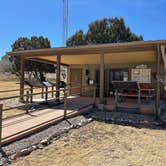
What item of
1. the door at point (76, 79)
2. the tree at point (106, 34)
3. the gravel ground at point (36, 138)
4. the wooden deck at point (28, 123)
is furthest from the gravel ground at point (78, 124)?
the tree at point (106, 34)

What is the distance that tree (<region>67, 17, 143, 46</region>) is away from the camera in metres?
30.7

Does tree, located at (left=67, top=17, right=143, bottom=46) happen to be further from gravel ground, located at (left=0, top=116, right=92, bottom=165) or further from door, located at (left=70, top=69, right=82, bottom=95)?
gravel ground, located at (left=0, top=116, right=92, bottom=165)

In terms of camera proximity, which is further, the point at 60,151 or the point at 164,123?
the point at 164,123

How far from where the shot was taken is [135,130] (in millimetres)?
7262

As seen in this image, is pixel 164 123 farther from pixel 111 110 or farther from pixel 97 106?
pixel 97 106

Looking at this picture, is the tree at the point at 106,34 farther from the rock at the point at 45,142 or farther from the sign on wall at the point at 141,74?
the rock at the point at 45,142

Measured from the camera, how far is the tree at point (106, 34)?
101ft

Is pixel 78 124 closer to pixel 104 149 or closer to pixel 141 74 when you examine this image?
pixel 104 149

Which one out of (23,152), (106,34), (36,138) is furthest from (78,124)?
(106,34)

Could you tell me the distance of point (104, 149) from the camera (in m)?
5.50

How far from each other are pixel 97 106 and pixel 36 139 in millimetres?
4684

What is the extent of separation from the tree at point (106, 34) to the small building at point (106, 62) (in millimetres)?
15497

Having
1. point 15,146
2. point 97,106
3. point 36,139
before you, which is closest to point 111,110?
point 97,106

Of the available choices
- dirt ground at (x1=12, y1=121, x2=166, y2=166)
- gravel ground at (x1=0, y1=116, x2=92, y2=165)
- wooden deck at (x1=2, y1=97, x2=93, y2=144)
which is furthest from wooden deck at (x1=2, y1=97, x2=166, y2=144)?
dirt ground at (x1=12, y1=121, x2=166, y2=166)
